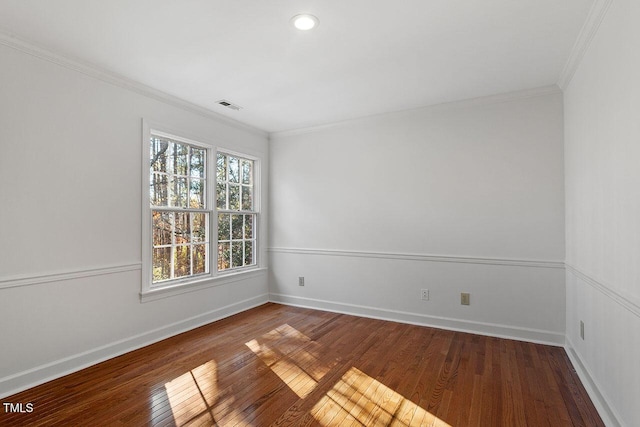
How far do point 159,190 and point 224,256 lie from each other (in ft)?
A: 3.98

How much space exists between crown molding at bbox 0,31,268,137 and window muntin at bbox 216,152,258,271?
0.63m

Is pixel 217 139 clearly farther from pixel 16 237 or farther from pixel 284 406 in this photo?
pixel 284 406

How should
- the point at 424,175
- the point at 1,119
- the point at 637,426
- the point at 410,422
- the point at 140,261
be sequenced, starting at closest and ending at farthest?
1. the point at 637,426
2. the point at 410,422
3. the point at 1,119
4. the point at 140,261
5. the point at 424,175

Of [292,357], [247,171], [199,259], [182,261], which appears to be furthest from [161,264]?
[247,171]

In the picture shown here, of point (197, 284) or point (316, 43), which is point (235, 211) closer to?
point (197, 284)

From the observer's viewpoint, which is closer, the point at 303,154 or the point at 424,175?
the point at 424,175

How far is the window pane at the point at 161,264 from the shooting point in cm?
347

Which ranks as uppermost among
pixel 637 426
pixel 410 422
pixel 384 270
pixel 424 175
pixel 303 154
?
pixel 303 154

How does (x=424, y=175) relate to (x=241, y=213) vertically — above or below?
above

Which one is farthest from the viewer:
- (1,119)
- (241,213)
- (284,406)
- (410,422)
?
(241,213)

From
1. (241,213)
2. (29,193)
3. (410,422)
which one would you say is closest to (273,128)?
(241,213)

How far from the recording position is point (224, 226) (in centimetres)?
431

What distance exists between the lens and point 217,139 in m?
4.12

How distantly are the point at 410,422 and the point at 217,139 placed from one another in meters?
3.52
